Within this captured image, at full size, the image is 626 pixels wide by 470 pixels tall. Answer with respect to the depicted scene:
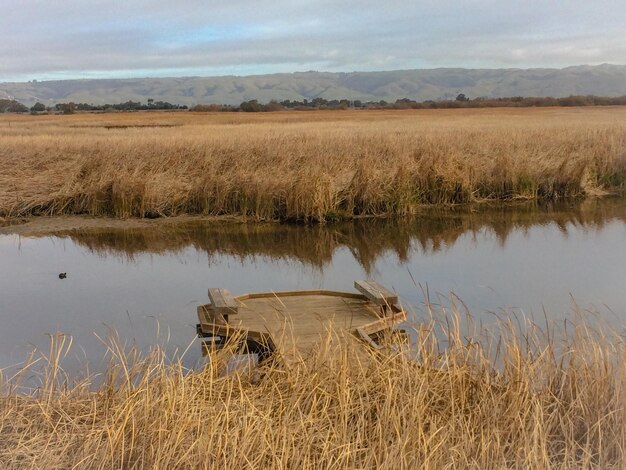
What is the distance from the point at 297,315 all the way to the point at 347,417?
2846 mm

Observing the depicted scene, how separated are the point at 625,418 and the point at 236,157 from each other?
12.6 m

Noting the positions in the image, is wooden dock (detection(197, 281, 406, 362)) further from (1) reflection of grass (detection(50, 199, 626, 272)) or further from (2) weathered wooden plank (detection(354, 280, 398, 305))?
(1) reflection of grass (detection(50, 199, 626, 272))

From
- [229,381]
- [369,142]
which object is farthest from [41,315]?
[369,142]

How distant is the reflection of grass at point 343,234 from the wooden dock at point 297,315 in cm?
234

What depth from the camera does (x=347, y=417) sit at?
3.94m

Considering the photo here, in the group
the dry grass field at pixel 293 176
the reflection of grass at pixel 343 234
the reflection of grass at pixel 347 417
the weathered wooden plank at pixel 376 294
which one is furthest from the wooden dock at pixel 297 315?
the dry grass field at pixel 293 176

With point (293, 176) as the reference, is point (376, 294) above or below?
below

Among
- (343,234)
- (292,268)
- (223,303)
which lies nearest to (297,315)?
(223,303)

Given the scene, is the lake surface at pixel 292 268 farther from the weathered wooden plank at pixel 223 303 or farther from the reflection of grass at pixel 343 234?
the weathered wooden plank at pixel 223 303

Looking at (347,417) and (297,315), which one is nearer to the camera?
(347,417)

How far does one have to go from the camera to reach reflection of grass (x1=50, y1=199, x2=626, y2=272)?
1061cm

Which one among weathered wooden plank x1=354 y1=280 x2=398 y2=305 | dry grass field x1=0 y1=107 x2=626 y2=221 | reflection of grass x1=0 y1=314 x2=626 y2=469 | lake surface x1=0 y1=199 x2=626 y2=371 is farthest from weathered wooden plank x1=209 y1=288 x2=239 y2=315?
dry grass field x1=0 y1=107 x2=626 y2=221

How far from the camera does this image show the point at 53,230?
12.4 m

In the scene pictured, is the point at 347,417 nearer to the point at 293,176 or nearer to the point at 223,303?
the point at 223,303
